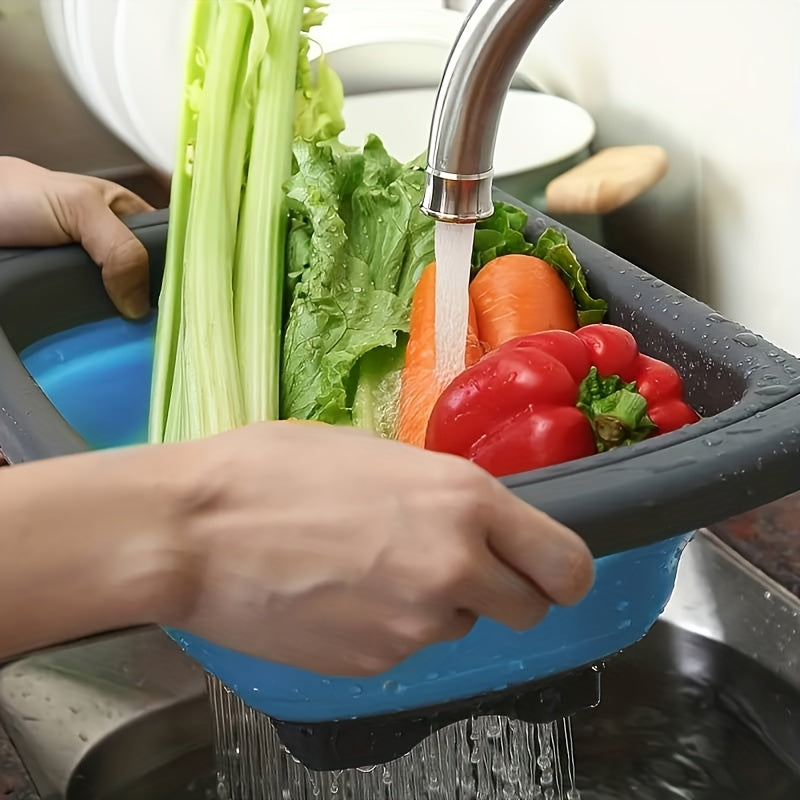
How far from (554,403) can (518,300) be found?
0.13 metres

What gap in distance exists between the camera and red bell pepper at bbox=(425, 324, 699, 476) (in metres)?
0.54

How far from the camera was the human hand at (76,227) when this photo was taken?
30.2 inches

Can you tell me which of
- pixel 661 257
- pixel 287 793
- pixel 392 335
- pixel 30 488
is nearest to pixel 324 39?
pixel 661 257

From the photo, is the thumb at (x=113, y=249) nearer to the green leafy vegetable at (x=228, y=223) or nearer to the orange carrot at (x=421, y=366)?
the green leafy vegetable at (x=228, y=223)

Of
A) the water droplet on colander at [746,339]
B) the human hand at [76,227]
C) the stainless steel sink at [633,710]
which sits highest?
the water droplet on colander at [746,339]

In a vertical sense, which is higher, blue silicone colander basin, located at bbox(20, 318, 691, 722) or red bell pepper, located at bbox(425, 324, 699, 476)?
red bell pepper, located at bbox(425, 324, 699, 476)

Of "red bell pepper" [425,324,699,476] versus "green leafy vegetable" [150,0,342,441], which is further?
"green leafy vegetable" [150,0,342,441]

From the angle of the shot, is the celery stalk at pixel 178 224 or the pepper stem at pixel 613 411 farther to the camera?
the celery stalk at pixel 178 224

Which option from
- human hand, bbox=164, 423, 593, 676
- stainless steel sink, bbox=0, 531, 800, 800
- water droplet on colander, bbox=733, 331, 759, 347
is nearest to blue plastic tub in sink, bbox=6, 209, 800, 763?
water droplet on colander, bbox=733, 331, 759, 347

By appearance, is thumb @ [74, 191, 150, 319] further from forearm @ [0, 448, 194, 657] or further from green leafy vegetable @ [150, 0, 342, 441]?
forearm @ [0, 448, 194, 657]

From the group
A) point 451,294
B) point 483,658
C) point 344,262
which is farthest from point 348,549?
point 344,262

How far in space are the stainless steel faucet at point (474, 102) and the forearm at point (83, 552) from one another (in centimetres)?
23

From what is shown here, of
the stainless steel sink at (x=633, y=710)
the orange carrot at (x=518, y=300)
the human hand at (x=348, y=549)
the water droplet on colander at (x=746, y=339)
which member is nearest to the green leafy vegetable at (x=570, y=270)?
the orange carrot at (x=518, y=300)

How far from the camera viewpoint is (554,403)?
1.82 feet
